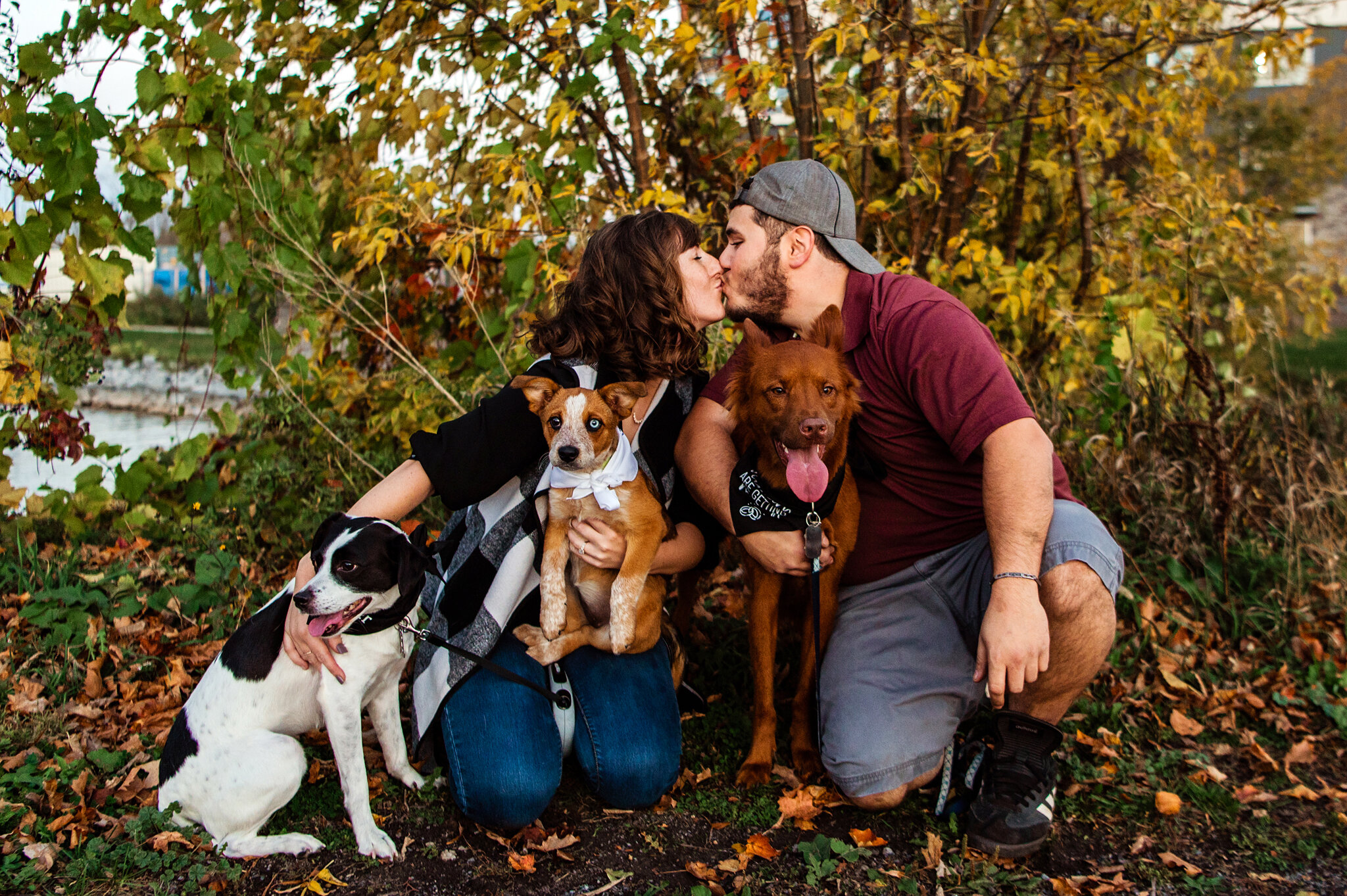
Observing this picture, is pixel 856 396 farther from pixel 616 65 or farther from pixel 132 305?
pixel 132 305

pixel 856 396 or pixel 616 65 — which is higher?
pixel 616 65

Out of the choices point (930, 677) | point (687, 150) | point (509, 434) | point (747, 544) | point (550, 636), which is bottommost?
point (930, 677)

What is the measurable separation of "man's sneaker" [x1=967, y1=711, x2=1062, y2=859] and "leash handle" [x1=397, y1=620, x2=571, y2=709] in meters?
1.33

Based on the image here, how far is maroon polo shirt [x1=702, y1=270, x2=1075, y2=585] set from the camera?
281 cm

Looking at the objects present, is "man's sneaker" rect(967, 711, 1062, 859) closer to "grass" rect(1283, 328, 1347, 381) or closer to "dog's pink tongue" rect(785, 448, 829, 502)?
"dog's pink tongue" rect(785, 448, 829, 502)

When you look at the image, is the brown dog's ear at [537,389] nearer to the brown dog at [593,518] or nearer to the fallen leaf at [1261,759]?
the brown dog at [593,518]

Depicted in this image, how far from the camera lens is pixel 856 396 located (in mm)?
3045

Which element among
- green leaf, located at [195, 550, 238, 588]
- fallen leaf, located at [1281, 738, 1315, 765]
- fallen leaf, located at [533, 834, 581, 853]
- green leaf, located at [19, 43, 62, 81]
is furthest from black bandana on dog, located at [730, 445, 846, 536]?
green leaf, located at [19, 43, 62, 81]

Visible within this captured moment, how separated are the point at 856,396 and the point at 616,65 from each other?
93.8 inches

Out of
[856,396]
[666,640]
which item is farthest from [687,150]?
[666,640]

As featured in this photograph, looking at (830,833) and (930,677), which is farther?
(930,677)

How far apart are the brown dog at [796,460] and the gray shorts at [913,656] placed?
0.49ft

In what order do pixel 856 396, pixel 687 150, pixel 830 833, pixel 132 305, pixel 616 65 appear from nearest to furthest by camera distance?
1. pixel 830 833
2. pixel 856 396
3. pixel 616 65
4. pixel 687 150
5. pixel 132 305

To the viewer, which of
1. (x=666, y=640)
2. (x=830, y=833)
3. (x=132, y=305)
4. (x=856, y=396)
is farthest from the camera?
(x=132, y=305)
